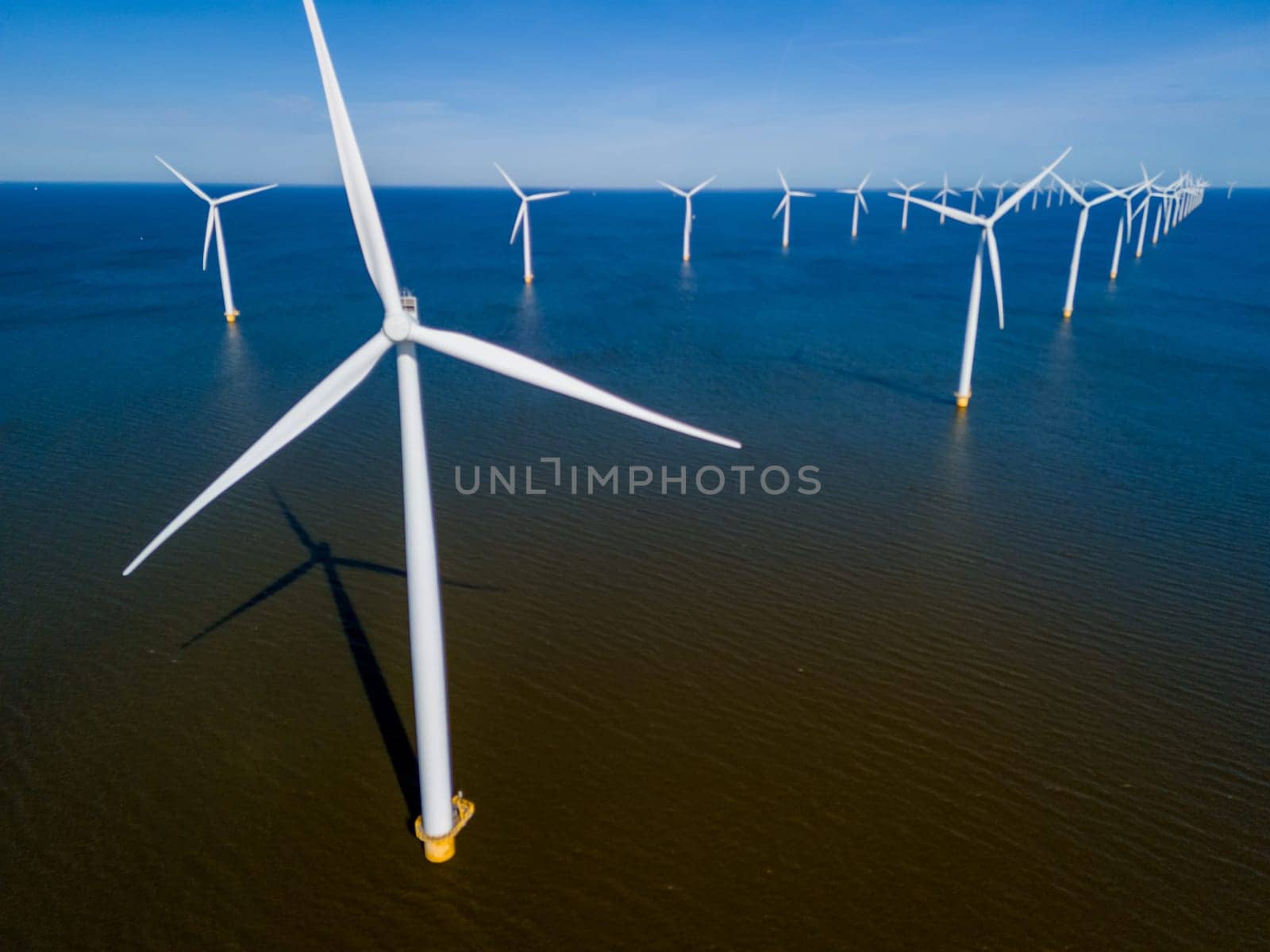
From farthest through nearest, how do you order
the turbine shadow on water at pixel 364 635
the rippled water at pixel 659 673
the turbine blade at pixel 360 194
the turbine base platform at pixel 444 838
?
the turbine shadow on water at pixel 364 635, the turbine base platform at pixel 444 838, the rippled water at pixel 659 673, the turbine blade at pixel 360 194

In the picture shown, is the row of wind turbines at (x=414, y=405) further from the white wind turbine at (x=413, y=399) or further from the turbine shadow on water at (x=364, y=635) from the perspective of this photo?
the turbine shadow on water at (x=364, y=635)

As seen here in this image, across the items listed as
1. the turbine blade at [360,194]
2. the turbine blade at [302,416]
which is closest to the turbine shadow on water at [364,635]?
the turbine blade at [302,416]

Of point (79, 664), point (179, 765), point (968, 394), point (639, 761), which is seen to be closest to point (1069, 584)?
point (639, 761)

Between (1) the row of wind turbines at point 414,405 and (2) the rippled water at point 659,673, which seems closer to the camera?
(1) the row of wind turbines at point 414,405

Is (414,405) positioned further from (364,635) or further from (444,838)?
(364,635)

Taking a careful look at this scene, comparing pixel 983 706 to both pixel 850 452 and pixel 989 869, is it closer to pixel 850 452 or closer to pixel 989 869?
pixel 989 869

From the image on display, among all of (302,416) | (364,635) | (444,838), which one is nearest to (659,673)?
(444,838)
